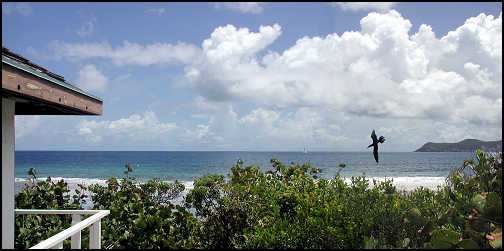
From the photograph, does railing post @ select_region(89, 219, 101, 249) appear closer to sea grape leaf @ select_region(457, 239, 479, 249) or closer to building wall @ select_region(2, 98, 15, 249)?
building wall @ select_region(2, 98, 15, 249)

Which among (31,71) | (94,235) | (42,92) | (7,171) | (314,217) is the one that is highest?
(31,71)

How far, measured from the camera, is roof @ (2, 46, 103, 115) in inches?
75.9

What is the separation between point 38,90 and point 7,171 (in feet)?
2.69

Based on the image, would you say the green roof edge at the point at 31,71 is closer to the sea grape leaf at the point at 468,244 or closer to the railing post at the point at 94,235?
the railing post at the point at 94,235

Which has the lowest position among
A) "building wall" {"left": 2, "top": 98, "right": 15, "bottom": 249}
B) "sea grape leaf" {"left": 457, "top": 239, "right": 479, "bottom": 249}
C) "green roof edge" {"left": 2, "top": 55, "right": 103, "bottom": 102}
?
"sea grape leaf" {"left": 457, "top": 239, "right": 479, "bottom": 249}

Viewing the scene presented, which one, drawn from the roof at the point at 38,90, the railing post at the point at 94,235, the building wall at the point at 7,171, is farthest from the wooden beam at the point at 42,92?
the railing post at the point at 94,235

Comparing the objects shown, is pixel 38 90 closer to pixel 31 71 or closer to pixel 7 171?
pixel 31 71

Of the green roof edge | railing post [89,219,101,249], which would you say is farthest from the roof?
railing post [89,219,101,249]

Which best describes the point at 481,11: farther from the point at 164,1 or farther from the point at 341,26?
the point at 164,1

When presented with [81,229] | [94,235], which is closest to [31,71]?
[81,229]

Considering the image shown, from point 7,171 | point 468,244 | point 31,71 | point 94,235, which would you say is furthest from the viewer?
point 94,235

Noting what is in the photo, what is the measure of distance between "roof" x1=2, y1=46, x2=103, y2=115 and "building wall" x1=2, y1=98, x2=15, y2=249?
0.71 feet

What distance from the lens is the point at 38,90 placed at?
2.16 meters

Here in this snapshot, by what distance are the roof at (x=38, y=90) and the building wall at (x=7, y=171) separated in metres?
0.22
